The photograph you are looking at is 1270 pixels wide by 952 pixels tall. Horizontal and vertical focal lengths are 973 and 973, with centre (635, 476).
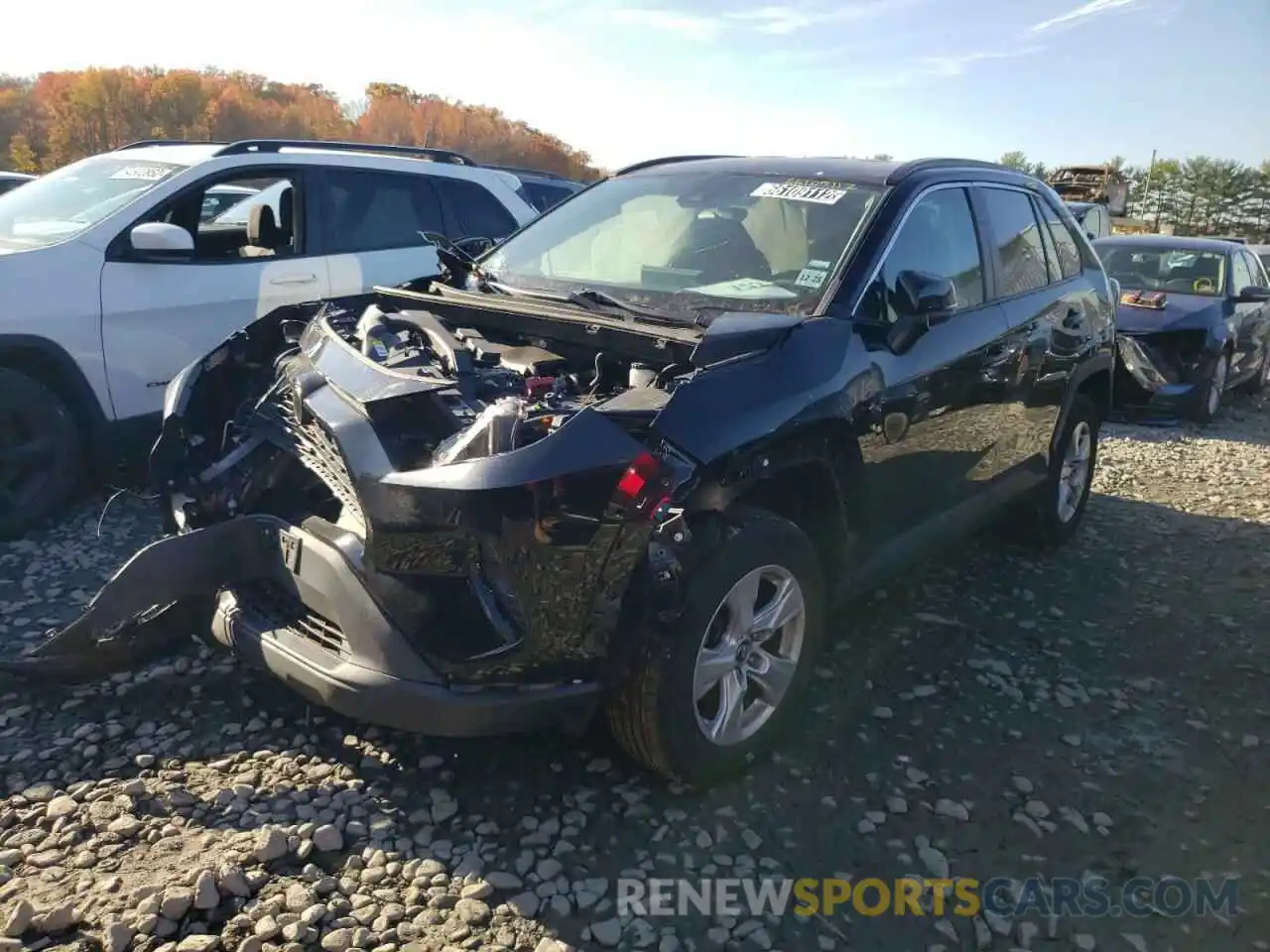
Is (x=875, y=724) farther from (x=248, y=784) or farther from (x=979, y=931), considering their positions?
(x=248, y=784)

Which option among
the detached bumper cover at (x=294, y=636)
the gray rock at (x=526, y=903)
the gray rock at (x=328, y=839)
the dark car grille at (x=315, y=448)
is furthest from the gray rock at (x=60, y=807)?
the gray rock at (x=526, y=903)

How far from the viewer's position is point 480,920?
2.43 metres

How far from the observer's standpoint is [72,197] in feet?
17.9

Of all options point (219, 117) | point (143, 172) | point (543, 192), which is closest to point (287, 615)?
point (143, 172)

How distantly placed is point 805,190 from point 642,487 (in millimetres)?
1916

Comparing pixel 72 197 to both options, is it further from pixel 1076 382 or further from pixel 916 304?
pixel 1076 382

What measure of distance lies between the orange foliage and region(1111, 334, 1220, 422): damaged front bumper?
1288 inches

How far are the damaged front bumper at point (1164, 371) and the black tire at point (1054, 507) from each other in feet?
13.8

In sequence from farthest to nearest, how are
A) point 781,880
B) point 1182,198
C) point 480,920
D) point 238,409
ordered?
point 1182,198, point 238,409, point 781,880, point 480,920

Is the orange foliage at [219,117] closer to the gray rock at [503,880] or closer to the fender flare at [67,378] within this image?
the fender flare at [67,378]

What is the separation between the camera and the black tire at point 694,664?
2654 millimetres

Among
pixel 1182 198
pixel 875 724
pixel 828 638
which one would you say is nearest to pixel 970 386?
pixel 828 638

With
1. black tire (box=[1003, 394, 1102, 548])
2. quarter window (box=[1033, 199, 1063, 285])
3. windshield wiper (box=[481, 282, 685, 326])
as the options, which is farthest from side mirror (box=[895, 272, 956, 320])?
black tire (box=[1003, 394, 1102, 548])

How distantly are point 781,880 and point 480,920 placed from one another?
2.68ft
